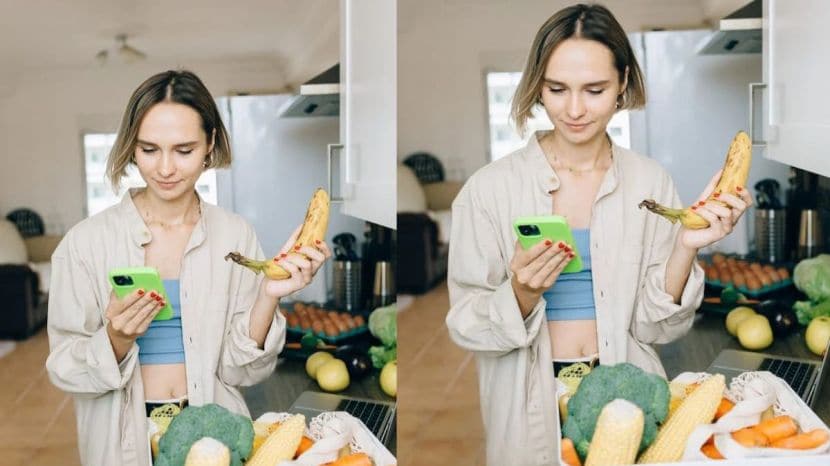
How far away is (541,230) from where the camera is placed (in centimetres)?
295

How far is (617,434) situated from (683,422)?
0.23 meters

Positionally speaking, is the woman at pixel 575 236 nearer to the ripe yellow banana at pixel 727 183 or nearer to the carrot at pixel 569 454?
the ripe yellow banana at pixel 727 183

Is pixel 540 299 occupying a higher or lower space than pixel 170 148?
lower

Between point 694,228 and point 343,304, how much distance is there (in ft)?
3.00

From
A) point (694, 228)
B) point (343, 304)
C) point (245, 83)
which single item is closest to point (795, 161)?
point (694, 228)

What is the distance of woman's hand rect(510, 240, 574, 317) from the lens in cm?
295

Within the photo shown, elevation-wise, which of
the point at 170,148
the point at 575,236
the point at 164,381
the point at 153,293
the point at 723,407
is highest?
the point at 170,148

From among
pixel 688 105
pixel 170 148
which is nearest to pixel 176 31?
pixel 170 148

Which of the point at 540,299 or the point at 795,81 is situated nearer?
the point at 540,299

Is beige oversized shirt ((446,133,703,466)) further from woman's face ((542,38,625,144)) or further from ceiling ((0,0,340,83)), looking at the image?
ceiling ((0,0,340,83))

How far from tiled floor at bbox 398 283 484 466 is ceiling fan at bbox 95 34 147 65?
93cm

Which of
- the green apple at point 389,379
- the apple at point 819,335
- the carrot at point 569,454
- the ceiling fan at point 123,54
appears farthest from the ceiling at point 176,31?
the apple at point 819,335

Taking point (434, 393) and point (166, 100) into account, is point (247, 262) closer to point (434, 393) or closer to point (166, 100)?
point (166, 100)

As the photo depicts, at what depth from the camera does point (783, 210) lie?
10.5 feet
